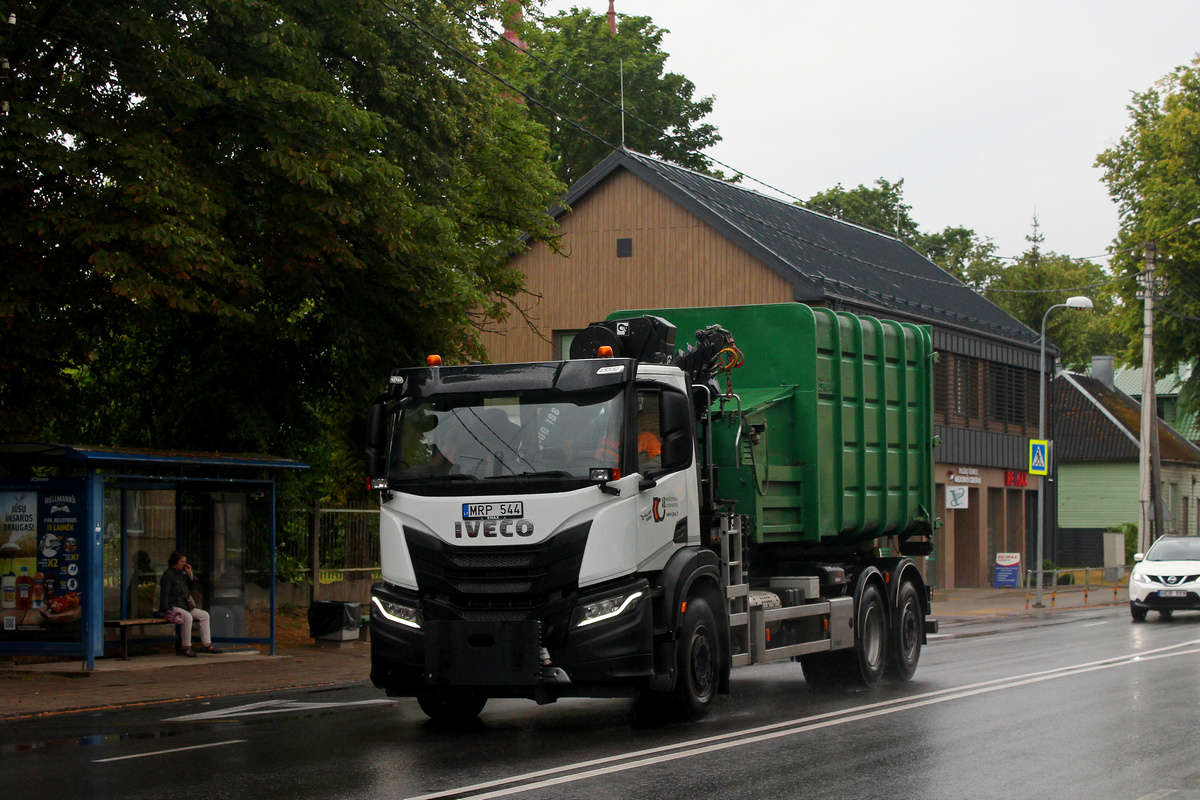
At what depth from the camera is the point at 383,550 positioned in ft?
37.9

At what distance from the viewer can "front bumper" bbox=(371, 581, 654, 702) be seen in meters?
10.7

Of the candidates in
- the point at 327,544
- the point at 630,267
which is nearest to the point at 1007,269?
the point at 630,267

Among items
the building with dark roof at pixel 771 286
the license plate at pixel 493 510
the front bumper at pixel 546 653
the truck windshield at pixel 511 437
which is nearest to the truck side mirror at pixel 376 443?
the truck windshield at pixel 511 437

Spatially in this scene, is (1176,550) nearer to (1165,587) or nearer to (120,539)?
(1165,587)

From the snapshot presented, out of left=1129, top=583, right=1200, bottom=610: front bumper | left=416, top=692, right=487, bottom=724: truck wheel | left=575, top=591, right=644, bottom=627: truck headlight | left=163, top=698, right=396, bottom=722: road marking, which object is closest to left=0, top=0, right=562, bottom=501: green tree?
left=163, top=698, right=396, bottom=722: road marking

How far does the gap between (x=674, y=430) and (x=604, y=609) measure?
1480 millimetres

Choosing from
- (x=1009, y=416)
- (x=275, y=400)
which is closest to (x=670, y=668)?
(x=275, y=400)

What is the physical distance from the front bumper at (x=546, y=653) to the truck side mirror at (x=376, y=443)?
133 centimetres

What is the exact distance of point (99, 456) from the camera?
16.0m

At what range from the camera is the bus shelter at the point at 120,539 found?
1659cm

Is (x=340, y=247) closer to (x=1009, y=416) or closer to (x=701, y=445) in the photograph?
(x=701, y=445)

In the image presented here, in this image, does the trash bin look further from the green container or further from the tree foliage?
the tree foliage

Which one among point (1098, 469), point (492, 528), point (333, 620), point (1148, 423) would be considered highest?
point (1148, 423)

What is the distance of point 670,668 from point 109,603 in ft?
32.0
